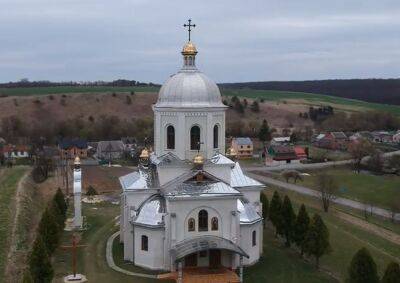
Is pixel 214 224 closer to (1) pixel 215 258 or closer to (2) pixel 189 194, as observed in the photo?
(1) pixel 215 258

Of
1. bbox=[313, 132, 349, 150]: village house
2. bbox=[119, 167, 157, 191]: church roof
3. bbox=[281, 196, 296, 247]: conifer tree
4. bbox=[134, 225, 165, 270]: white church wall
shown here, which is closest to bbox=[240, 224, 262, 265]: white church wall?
bbox=[281, 196, 296, 247]: conifer tree

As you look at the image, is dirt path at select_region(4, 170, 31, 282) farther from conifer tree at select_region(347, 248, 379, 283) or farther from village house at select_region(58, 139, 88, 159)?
village house at select_region(58, 139, 88, 159)

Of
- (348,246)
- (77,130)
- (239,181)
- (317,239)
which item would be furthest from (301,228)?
Answer: (77,130)

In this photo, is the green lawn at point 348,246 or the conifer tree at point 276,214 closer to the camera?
the green lawn at point 348,246

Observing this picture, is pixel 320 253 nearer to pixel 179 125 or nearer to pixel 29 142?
pixel 179 125

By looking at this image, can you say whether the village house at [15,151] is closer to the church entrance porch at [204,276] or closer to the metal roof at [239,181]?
the metal roof at [239,181]

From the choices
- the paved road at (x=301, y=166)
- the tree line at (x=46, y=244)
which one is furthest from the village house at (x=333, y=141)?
the tree line at (x=46, y=244)

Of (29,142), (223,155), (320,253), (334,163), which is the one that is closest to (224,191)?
(223,155)
